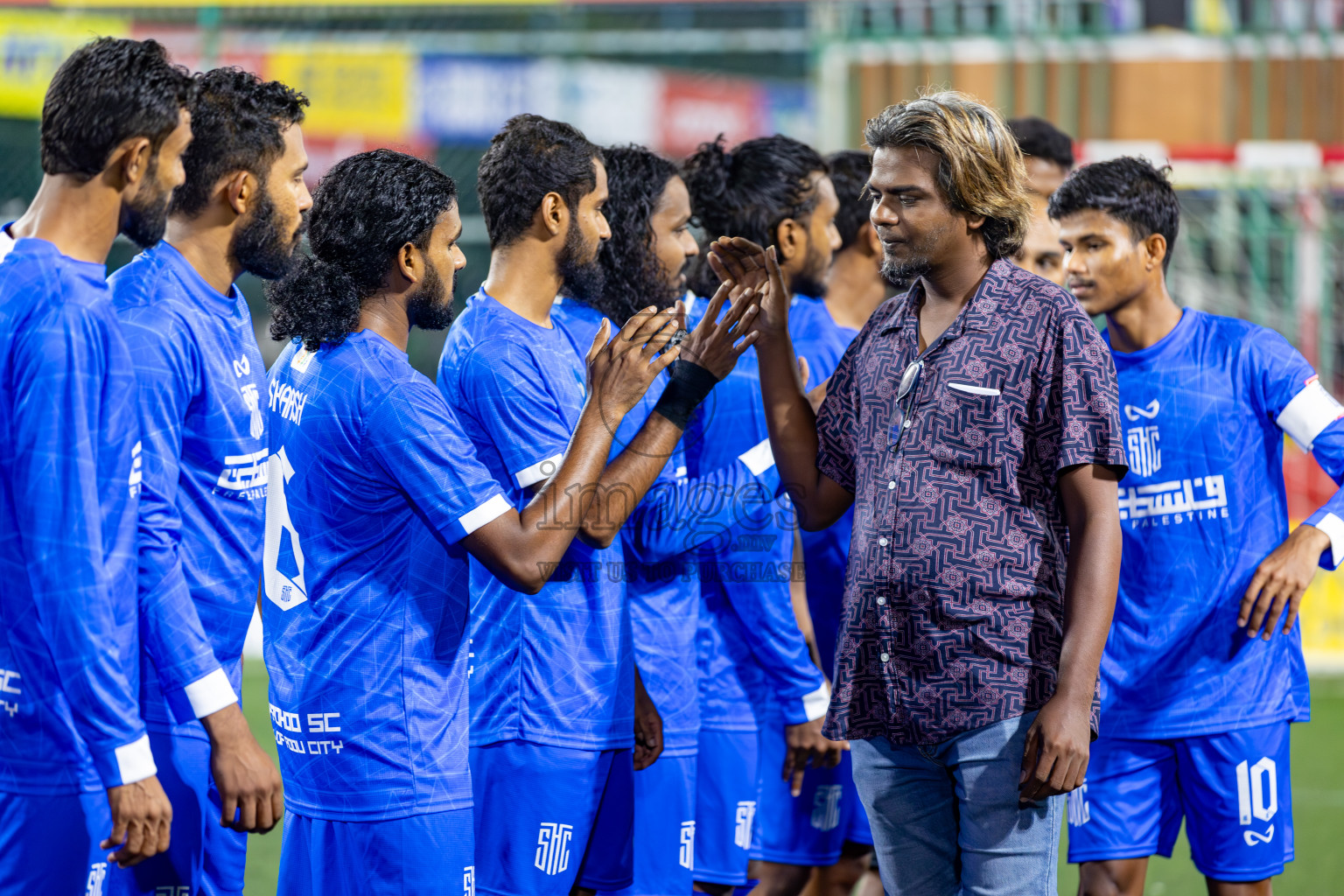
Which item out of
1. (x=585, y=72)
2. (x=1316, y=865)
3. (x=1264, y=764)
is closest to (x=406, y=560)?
(x=1264, y=764)

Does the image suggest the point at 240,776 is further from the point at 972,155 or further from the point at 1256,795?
the point at 1256,795

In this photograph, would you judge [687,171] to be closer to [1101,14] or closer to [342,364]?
[342,364]

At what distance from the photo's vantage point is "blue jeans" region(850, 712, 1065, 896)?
8.30 ft

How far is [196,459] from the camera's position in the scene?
2.66m

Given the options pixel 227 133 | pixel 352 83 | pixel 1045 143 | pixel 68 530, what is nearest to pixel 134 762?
pixel 68 530

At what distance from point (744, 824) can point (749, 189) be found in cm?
200

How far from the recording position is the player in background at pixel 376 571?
8.77ft

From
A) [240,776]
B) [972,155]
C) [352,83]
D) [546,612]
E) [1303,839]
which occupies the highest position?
[352,83]

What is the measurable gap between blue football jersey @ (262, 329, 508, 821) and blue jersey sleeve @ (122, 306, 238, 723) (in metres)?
0.25

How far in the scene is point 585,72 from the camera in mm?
15273

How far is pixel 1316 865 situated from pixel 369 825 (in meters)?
4.22

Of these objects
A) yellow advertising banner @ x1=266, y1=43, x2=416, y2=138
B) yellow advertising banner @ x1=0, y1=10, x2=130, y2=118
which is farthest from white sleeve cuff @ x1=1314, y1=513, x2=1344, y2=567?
yellow advertising banner @ x1=266, y1=43, x2=416, y2=138

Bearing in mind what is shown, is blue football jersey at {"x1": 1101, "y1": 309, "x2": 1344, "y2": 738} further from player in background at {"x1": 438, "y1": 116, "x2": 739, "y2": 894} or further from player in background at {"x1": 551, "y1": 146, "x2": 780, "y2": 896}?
player in background at {"x1": 438, "y1": 116, "x2": 739, "y2": 894}

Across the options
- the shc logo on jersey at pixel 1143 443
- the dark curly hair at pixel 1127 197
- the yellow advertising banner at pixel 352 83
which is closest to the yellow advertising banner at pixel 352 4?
the yellow advertising banner at pixel 352 83
